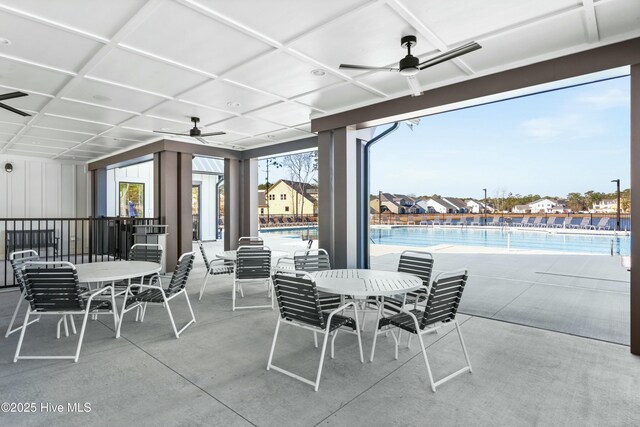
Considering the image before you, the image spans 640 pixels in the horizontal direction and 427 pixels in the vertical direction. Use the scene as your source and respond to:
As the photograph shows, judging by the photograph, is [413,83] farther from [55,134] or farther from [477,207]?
[477,207]

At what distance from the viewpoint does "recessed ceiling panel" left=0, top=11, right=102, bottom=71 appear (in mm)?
3121

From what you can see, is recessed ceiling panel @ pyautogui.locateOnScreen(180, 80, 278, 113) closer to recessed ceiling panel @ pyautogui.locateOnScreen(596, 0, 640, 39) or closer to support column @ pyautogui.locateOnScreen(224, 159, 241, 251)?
recessed ceiling panel @ pyautogui.locateOnScreen(596, 0, 640, 39)

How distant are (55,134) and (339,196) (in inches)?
253

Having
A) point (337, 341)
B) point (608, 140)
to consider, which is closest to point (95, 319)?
point (337, 341)

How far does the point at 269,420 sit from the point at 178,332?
6.55ft

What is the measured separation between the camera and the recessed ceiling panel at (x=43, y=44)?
312 centimetres

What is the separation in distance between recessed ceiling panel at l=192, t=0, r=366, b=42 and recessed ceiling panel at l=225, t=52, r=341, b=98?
56 cm

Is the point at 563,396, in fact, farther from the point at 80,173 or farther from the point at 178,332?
the point at 80,173

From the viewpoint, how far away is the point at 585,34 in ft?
11.0

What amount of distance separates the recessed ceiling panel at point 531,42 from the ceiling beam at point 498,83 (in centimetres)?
16

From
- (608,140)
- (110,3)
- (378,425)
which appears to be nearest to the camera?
(378,425)

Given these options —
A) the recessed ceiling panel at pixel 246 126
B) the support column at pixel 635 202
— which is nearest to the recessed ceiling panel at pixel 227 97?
the recessed ceiling panel at pixel 246 126

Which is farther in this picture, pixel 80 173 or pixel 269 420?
pixel 80 173

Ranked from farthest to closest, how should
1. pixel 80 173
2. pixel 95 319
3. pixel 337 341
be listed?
pixel 80 173 → pixel 95 319 → pixel 337 341
